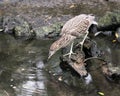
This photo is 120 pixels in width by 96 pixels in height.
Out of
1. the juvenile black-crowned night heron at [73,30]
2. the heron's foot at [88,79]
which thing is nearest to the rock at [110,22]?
the juvenile black-crowned night heron at [73,30]

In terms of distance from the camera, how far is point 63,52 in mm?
7883

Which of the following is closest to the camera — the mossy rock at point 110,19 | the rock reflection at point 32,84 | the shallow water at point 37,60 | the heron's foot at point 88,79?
the rock reflection at point 32,84

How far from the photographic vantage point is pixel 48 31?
366 inches

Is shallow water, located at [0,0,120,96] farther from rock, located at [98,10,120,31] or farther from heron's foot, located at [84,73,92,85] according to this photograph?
rock, located at [98,10,120,31]

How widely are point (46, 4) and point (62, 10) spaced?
0.77 metres

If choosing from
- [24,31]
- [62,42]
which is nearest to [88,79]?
[62,42]

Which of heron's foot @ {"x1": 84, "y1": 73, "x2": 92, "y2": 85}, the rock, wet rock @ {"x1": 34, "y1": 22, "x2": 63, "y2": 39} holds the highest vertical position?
the rock

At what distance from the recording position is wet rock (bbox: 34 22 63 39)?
922 centimetres

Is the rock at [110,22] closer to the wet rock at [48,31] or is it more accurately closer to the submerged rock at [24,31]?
the wet rock at [48,31]

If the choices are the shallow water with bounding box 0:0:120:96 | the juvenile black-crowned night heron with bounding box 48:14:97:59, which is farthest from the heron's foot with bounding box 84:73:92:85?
the juvenile black-crowned night heron with bounding box 48:14:97:59

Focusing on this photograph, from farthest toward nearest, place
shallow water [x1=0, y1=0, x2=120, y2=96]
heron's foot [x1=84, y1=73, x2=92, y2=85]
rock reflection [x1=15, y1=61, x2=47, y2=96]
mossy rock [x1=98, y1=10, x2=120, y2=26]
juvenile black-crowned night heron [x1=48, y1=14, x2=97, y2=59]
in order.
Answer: mossy rock [x1=98, y1=10, x2=120, y2=26], juvenile black-crowned night heron [x1=48, y1=14, x2=97, y2=59], heron's foot [x1=84, y1=73, x2=92, y2=85], shallow water [x1=0, y1=0, x2=120, y2=96], rock reflection [x1=15, y1=61, x2=47, y2=96]

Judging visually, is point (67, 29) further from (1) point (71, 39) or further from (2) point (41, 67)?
(2) point (41, 67)

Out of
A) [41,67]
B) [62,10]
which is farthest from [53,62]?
[62,10]

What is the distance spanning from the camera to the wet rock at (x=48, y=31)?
363 inches
